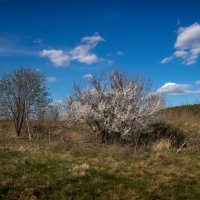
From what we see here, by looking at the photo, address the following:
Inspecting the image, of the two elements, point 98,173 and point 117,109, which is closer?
point 98,173

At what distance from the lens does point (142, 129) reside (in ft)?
64.1

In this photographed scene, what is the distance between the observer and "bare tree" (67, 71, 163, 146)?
61.4 ft

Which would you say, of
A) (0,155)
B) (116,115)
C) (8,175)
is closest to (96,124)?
(116,115)

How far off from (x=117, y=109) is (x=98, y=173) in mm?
8698

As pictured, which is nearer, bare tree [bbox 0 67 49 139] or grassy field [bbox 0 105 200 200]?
grassy field [bbox 0 105 200 200]

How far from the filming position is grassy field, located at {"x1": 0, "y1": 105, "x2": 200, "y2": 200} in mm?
8461

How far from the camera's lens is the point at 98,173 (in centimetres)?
1041

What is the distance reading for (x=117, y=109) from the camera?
18.8 m

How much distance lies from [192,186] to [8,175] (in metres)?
5.47

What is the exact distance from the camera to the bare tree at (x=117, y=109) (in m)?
18.7

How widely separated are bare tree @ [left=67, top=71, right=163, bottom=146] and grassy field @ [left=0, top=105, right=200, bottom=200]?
10.4ft

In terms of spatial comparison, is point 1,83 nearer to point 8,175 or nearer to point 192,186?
point 8,175

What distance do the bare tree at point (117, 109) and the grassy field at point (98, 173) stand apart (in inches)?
125

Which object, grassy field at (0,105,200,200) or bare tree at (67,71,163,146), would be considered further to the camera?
bare tree at (67,71,163,146)
